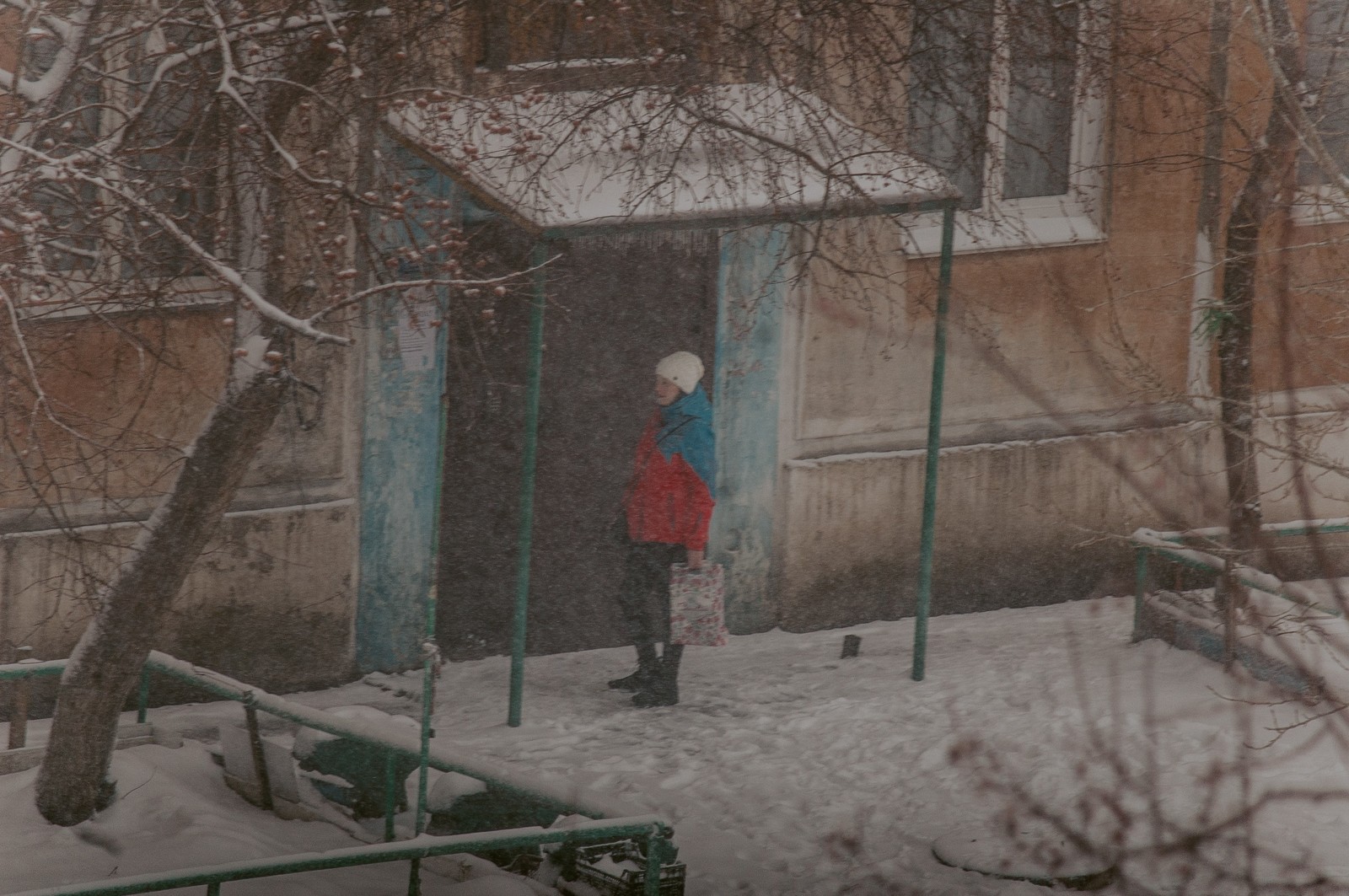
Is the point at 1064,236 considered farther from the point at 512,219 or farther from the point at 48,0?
the point at 48,0

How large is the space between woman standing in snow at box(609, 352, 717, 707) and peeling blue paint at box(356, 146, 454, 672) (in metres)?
1.18

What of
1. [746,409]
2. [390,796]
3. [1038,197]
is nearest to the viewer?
[390,796]

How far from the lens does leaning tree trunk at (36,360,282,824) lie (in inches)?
242

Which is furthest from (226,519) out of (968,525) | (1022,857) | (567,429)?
(968,525)

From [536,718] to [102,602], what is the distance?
9.20 feet

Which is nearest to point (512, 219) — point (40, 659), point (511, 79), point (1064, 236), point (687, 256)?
point (511, 79)

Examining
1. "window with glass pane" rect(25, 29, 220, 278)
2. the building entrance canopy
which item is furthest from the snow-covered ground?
"window with glass pane" rect(25, 29, 220, 278)

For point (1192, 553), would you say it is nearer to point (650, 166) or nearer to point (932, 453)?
point (932, 453)

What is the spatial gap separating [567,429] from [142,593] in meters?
3.43

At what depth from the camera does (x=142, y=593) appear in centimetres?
614

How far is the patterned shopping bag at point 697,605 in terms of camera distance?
8.02 meters

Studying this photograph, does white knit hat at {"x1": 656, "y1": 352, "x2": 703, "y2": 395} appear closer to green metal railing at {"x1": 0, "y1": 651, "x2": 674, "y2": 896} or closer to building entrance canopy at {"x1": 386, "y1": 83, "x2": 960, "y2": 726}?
building entrance canopy at {"x1": 386, "y1": 83, "x2": 960, "y2": 726}

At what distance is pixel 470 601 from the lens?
9.12 m

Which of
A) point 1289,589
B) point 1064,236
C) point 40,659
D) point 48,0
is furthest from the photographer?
point 1064,236
